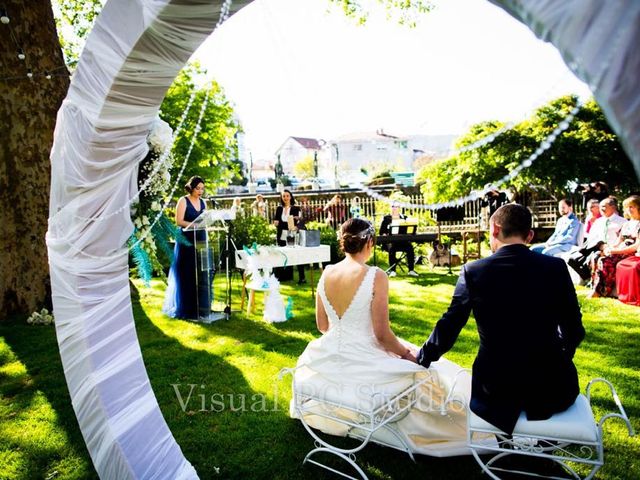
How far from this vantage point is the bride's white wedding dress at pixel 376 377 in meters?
3.25

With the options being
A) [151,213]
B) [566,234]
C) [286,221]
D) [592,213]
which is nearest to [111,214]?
[151,213]

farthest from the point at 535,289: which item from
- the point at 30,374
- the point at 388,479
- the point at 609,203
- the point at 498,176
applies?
the point at 498,176

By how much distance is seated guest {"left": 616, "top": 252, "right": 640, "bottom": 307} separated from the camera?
726 centimetres

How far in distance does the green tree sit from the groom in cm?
1970

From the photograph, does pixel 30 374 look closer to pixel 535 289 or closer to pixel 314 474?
pixel 314 474

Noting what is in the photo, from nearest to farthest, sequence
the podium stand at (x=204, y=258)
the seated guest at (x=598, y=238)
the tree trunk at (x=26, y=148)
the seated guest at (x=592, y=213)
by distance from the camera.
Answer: the tree trunk at (x=26, y=148) → the podium stand at (x=204, y=258) → the seated guest at (x=598, y=238) → the seated guest at (x=592, y=213)

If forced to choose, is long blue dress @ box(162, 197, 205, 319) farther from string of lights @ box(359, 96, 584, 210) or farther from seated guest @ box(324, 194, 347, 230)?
seated guest @ box(324, 194, 347, 230)

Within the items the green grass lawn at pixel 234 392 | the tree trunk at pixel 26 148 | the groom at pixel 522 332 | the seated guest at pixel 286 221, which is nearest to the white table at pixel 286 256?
the green grass lawn at pixel 234 392

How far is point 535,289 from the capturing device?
8.66 feet

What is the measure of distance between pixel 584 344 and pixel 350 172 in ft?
13.5

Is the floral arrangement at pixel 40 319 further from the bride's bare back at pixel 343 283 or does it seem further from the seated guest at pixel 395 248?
the seated guest at pixel 395 248

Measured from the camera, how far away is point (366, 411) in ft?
9.91

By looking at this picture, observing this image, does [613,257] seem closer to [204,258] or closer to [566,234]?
[566,234]

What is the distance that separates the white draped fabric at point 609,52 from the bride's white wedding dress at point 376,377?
7.71ft
